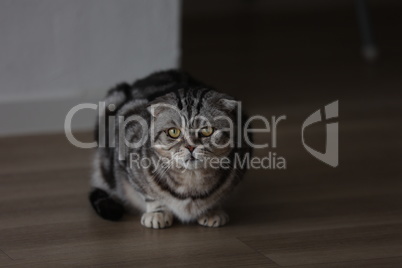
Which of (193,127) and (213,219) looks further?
(213,219)

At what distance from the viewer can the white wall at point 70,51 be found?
2.74 meters

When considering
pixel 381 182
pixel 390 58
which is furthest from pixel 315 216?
pixel 390 58

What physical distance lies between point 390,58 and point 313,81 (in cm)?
68

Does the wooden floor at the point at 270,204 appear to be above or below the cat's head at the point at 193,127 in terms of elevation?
below

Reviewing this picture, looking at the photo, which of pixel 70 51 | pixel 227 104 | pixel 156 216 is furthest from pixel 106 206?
pixel 70 51

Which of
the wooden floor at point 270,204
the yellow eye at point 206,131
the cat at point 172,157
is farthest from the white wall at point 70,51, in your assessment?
the yellow eye at point 206,131

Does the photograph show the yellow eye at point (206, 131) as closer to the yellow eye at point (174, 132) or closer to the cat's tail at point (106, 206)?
the yellow eye at point (174, 132)

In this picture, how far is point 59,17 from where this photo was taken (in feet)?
9.05

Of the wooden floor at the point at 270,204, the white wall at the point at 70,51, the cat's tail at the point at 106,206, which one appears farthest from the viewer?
the white wall at the point at 70,51

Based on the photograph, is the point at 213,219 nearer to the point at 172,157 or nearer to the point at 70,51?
the point at 172,157

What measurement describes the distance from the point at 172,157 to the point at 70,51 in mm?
1055

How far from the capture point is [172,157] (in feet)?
6.21

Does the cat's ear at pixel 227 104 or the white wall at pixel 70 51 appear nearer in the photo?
the cat's ear at pixel 227 104

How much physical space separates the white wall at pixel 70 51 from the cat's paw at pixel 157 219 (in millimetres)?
958
